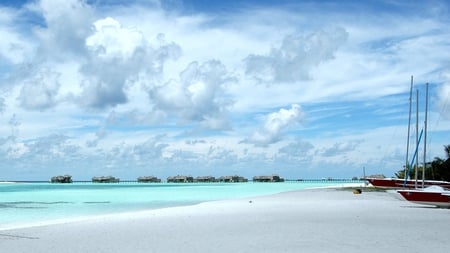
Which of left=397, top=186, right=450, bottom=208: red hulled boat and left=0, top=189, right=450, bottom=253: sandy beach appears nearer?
left=0, top=189, right=450, bottom=253: sandy beach

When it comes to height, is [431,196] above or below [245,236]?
above

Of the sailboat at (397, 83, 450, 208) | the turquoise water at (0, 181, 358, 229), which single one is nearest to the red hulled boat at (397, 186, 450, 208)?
the sailboat at (397, 83, 450, 208)

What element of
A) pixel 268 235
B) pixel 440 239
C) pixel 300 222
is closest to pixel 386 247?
pixel 440 239

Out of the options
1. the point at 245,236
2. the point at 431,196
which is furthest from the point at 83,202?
the point at 245,236

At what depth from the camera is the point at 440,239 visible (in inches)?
582

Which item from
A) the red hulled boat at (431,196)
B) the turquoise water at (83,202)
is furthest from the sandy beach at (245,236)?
the turquoise water at (83,202)

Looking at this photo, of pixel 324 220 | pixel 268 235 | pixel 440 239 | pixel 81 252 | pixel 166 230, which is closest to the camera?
pixel 81 252

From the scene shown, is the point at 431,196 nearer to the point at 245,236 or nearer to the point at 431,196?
the point at 431,196

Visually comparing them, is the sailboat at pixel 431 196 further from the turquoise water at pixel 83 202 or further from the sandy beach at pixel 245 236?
the turquoise water at pixel 83 202

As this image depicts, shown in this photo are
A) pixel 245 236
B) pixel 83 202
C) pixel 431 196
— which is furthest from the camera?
pixel 83 202

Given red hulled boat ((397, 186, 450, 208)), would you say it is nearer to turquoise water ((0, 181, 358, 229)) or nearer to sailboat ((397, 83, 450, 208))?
sailboat ((397, 83, 450, 208))

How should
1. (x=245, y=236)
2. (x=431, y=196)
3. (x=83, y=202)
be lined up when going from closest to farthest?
(x=245, y=236) → (x=431, y=196) → (x=83, y=202)

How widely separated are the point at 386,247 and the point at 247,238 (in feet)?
12.7

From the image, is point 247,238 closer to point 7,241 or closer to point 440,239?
point 440,239
